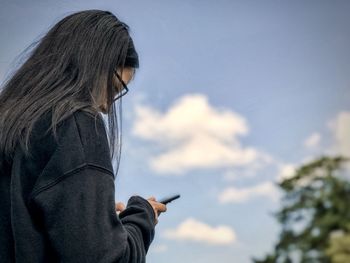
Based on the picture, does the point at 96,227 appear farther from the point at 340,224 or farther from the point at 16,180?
the point at 340,224

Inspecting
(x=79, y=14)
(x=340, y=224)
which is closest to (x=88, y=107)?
(x=79, y=14)

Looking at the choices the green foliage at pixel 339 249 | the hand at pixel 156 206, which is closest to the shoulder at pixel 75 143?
the hand at pixel 156 206

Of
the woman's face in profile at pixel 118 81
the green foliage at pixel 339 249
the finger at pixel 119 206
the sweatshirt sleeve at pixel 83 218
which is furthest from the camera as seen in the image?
the green foliage at pixel 339 249

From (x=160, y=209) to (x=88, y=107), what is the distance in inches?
7.3

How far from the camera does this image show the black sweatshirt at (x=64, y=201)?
75 centimetres

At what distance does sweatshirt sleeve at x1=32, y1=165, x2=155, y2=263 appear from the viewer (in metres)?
0.75

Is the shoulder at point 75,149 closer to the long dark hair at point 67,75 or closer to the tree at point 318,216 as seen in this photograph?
the long dark hair at point 67,75

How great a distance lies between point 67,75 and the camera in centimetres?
86

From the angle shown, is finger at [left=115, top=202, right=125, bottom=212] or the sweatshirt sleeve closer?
the sweatshirt sleeve

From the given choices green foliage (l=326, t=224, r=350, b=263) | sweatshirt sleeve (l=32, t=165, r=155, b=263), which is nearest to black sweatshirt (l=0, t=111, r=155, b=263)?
sweatshirt sleeve (l=32, t=165, r=155, b=263)

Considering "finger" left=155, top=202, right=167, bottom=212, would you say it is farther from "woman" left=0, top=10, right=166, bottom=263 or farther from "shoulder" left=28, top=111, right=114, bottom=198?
"shoulder" left=28, top=111, right=114, bottom=198

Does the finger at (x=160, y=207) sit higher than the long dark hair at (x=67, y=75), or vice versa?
the long dark hair at (x=67, y=75)

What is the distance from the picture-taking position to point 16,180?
2.59 feet

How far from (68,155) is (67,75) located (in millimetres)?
132
